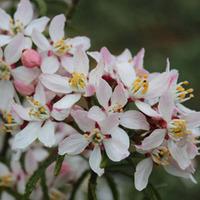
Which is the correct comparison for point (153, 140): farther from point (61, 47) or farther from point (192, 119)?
point (61, 47)

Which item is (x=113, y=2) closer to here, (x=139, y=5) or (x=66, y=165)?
(x=139, y=5)

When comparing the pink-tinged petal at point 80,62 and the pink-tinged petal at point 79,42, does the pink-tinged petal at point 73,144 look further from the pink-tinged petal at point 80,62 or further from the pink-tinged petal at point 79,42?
the pink-tinged petal at point 79,42

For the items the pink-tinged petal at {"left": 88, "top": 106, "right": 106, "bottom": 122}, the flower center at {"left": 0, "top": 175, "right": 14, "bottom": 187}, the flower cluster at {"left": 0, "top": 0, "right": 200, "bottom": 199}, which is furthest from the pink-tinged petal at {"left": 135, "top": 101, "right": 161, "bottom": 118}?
the flower center at {"left": 0, "top": 175, "right": 14, "bottom": 187}

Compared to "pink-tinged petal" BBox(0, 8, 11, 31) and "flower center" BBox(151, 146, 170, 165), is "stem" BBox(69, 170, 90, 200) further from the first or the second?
"pink-tinged petal" BBox(0, 8, 11, 31)

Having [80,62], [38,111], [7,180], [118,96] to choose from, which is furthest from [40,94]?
[7,180]


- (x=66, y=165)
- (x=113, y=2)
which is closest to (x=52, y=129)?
(x=66, y=165)
